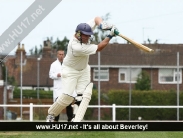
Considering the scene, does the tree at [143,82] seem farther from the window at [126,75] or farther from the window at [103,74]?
the window at [103,74]

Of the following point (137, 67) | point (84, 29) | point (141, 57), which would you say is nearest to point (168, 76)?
point (141, 57)

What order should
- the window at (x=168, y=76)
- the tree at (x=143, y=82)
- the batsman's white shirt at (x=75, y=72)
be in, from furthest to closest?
the window at (x=168, y=76) < the tree at (x=143, y=82) < the batsman's white shirt at (x=75, y=72)

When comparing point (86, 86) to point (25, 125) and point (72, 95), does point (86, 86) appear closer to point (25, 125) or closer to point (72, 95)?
point (72, 95)

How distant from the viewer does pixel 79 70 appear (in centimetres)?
1157

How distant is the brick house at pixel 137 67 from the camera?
28.0 m

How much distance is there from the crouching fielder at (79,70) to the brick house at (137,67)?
15.5m

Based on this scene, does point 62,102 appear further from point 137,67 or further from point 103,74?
point 103,74

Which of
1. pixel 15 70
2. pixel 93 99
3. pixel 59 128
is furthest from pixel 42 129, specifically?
pixel 15 70

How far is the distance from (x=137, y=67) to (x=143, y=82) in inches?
31.8

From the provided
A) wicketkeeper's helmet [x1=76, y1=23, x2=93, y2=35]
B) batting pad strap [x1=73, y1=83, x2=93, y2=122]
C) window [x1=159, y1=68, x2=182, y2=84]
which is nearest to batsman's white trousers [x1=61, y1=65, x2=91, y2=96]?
batting pad strap [x1=73, y1=83, x2=93, y2=122]

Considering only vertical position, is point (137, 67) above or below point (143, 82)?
above

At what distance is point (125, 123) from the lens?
340 inches

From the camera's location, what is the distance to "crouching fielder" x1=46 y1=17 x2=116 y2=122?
1102cm

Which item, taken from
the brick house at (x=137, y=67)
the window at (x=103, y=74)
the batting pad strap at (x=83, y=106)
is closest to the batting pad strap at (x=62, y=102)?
the batting pad strap at (x=83, y=106)
